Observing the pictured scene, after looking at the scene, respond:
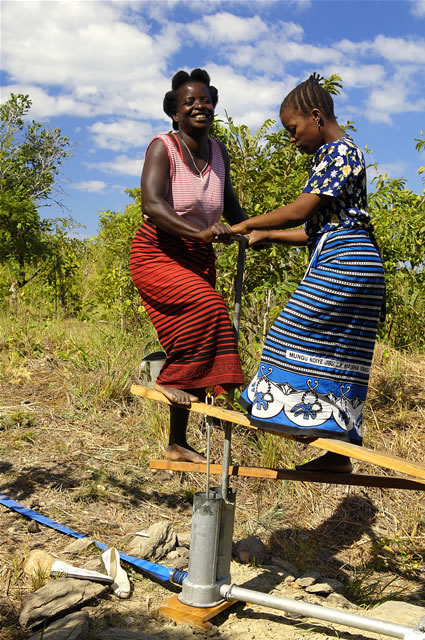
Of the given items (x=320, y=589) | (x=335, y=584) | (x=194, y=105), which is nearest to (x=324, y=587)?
(x=320, y=589)

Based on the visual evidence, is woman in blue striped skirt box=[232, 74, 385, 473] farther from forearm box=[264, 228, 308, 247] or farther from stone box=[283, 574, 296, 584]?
stone box=[283, 574, 296, 584]

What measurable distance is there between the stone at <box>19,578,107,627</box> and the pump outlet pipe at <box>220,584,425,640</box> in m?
0.63

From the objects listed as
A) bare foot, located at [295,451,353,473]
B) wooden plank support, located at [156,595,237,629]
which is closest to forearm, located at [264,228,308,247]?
bare foot, located at [295,451,353,473]

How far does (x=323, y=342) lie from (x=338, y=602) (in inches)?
55.9

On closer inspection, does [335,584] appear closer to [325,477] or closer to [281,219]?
[325,477]

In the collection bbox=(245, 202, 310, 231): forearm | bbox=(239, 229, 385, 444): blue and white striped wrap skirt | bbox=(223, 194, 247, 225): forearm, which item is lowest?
bbox=(239, 229, 385, 444): blue and white striped wrap skirt

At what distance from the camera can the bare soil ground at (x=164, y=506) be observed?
2910 millimetres

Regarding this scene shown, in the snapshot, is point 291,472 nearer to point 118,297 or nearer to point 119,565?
point 119,565

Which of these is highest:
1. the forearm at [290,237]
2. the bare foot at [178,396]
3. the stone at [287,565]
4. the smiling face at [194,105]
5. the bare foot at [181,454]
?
the smiling face at [194,105]

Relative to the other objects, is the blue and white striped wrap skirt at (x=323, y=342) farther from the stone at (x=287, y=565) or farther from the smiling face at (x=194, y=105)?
the stone at (x=287, y=565)

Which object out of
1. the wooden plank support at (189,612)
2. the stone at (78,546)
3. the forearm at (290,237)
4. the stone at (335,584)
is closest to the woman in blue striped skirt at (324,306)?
the forearm at (290,237)

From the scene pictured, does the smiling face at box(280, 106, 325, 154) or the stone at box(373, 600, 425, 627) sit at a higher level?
the smiling face at box(280, 106, 325, 154)

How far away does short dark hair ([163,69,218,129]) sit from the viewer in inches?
121

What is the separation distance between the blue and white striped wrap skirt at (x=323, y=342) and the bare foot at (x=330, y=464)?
0.42 metres
